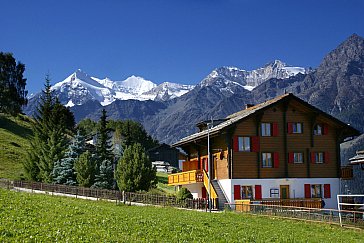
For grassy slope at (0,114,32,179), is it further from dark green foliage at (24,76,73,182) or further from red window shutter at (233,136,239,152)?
red window shutter at (233,136,239,152)

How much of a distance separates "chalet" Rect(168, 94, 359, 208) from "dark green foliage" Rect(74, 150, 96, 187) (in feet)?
36.3

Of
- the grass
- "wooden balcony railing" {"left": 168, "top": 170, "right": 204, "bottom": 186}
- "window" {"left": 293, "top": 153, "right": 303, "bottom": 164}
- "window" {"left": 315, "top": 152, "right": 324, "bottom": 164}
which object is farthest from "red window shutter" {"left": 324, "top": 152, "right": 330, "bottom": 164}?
the grass

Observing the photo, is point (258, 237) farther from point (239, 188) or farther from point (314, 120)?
point (314, 120)

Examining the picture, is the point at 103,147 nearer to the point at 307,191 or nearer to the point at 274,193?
the point at 274,193

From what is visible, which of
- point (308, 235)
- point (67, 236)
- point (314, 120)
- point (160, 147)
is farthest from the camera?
point (160, 147)

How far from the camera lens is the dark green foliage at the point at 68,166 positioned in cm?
5800

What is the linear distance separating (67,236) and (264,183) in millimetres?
34855

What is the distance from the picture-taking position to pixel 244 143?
49312 millimetres

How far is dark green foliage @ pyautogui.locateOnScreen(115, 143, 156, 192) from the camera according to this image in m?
52.0

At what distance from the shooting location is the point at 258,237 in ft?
70.2

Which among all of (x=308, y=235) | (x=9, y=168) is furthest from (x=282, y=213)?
(x=9, y=168)

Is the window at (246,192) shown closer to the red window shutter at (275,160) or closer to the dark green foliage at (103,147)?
the red window shutter at (275,160)

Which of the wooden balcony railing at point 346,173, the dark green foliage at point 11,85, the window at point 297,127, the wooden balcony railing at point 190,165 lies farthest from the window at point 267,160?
the dark green foliage at point 11,85

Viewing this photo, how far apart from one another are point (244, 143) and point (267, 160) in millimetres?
2849
